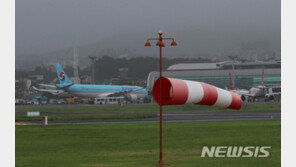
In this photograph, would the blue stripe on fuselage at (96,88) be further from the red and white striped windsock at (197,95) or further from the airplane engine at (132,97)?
the red and white striped windsock at (197,95)

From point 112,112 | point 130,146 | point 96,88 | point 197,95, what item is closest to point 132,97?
point 96,88

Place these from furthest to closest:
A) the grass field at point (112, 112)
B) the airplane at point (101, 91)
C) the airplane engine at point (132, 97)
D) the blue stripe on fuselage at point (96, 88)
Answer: the airplane engine at point (132, 97) → the airplane at point (101, 91) → the blue stripe on fuselage at point (96, 88) → the grass field at point (112, 112)

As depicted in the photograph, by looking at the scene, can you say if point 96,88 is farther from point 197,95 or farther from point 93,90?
point 197,95

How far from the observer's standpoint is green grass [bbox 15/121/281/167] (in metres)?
22.3

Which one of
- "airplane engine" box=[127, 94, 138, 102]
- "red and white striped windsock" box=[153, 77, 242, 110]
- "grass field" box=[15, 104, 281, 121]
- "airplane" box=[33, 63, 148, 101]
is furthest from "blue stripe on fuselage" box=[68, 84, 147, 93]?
"red and white striped windsock" box=[153, 77, 242, 110]

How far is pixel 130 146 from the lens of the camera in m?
29.6

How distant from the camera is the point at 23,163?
75.8 ft

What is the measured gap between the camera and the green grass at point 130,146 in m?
22.3

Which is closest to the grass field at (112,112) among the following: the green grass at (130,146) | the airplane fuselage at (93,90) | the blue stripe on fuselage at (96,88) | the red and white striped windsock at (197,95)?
the green grass at (130,146)

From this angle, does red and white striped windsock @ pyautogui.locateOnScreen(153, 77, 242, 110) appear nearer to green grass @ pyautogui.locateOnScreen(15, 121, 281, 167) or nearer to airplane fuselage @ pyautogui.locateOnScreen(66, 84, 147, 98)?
green grass @ pyautogui.locateOnScreen(15, 121, 281, 167)

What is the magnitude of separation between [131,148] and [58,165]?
7233mm

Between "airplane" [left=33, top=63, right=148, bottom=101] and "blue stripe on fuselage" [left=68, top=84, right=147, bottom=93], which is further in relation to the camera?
"airplane" [left=33, top=63, right=148, bottom=101]

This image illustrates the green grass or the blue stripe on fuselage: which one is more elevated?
the blue stripe on fuselage
